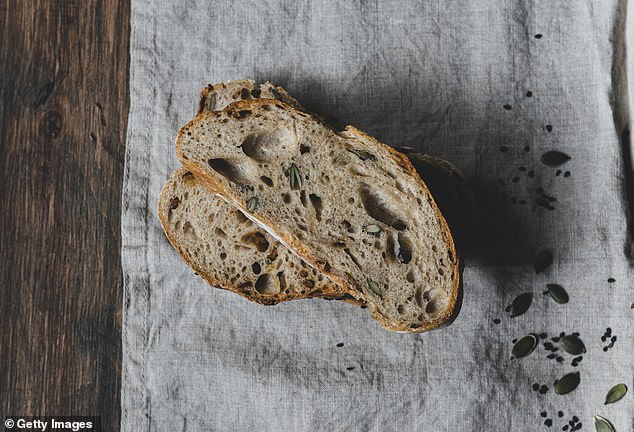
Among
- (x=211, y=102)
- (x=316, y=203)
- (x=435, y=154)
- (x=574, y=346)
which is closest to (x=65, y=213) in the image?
(x=211, y=102)

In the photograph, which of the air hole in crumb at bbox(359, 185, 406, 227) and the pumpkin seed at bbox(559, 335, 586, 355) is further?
the pumpkin seed at bbox(559, 335, 586, 355)

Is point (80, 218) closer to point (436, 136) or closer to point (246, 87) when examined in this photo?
point (246, 87)

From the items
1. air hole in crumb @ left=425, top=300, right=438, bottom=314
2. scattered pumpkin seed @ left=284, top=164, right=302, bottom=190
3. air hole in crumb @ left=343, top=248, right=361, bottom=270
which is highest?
scattered pumpkin seed @ left=284, top=164, right=302, bottom=190

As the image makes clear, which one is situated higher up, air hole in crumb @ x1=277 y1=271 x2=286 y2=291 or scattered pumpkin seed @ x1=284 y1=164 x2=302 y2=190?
scattered pumpkin seed @ x1=284 y1=164 x2=302 y2=190

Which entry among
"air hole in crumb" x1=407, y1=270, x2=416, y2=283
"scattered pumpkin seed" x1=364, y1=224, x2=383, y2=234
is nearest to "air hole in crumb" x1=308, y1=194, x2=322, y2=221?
"scattered pumpkin seed" x1=364, y1=224, x2=383, y2=234

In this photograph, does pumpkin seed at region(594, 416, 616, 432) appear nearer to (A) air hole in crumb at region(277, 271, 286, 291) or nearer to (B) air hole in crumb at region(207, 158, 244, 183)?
(A) air hole in crumb at region(277, 271, 286, 291)

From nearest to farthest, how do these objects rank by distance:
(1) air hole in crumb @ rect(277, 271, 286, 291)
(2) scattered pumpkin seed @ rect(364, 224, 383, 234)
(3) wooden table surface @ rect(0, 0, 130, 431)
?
(2) scattered pumpkin seed @ rect(364, 224, 383, 234)
(1) air hole in crumb @ rect(277, 271, 286, 291)
(3) wooden table surface @ rect(0, 0, 130, 431)

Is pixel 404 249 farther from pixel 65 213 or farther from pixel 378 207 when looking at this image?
pixel 65 213
